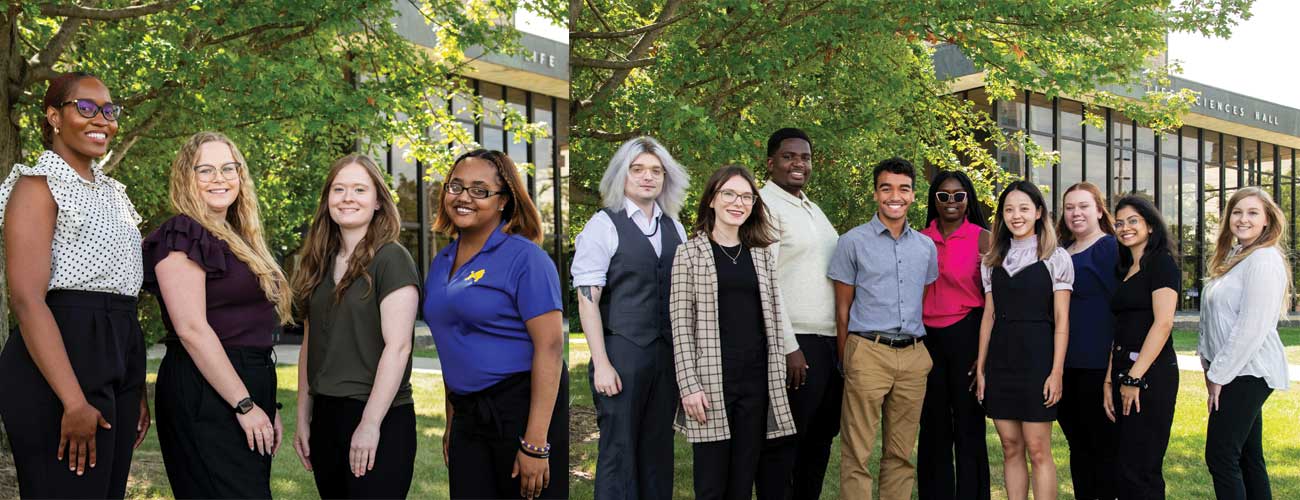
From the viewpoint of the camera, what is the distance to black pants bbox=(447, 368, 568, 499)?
2.91m

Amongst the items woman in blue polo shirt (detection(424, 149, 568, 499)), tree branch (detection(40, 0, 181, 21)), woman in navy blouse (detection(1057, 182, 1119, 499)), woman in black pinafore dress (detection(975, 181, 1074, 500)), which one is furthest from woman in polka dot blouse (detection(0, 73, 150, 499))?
woman in navy blouse (detection(1057, 182, 1119, 499))

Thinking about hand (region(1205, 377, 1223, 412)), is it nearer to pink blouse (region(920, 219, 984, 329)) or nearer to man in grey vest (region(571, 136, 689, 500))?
pink blouse (region(920, 219, 984, 329))

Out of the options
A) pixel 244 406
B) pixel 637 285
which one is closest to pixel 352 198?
pixel 244 406

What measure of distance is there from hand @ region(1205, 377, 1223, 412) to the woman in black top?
301 mm

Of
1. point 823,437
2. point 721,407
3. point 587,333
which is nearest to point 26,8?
point 587,333

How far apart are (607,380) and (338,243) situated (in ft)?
3.50

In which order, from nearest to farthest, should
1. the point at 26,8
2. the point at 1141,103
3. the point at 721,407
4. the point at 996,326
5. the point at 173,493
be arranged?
the point at 173,493 → the point at 721,407 → the point at 996,326 → the point at 26,8 → the point at 1141,103

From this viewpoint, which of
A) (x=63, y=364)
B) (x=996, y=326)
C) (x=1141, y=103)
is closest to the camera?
(x=63, y=364)

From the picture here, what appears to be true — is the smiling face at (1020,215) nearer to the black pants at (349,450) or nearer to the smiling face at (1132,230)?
the smiling face at (1132,230)

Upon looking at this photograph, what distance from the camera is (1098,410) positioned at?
427cm

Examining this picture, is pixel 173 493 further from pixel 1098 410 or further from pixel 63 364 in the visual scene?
pixel 1098 410

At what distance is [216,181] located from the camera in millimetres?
2910

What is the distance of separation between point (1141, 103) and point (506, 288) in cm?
357

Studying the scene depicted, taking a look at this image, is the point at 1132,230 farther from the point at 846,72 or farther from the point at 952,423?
the point at 846,72
